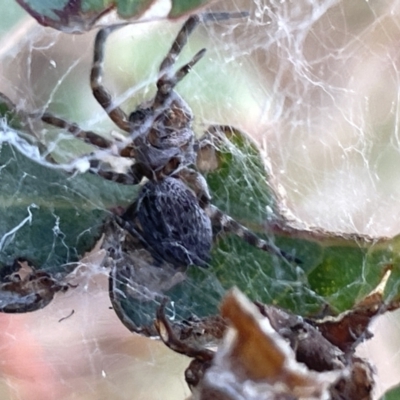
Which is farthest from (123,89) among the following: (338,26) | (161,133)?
(338,26)

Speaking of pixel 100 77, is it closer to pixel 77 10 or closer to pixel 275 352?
pixel 77 10

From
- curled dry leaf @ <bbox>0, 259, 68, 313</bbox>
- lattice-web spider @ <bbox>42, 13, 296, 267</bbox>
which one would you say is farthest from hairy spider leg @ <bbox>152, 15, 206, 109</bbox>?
curled dry leaf @ <bbox>0, 259, 68, 313</bbox>

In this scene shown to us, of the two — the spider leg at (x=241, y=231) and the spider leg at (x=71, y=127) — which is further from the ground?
the spider leg at (x=71, y=127)

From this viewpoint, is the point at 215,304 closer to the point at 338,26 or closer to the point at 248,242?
the point at 248,242

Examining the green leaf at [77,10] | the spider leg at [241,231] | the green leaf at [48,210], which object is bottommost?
the spider leg at [241,231]

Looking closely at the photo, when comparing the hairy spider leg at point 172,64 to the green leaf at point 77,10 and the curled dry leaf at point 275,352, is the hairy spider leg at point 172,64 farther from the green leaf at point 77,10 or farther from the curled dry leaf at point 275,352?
the curled dry leaf at point 275,352

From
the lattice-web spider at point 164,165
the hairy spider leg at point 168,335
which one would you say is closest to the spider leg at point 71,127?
the lattice-web spider at point 164,165
